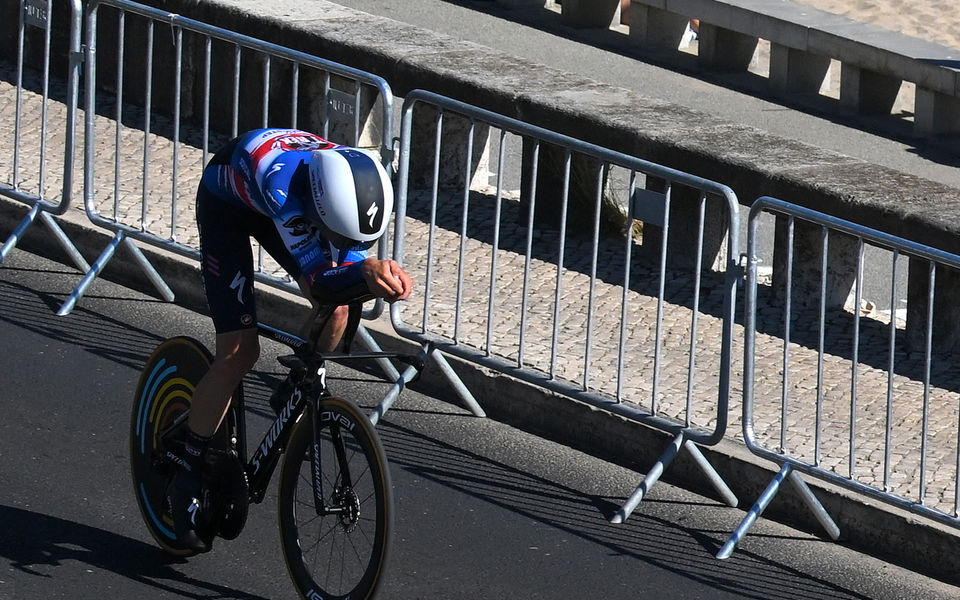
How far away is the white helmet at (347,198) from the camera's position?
200 inches

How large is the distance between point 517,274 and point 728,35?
7.17 metres

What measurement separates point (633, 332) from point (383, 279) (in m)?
3.21

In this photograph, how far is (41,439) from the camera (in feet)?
22.5

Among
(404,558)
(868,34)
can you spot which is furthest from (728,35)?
(404,558)

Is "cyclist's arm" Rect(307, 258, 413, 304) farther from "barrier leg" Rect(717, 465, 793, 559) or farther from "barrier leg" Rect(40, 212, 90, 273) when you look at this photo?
"barrier leg" Rect(40, 212, 90, 273)

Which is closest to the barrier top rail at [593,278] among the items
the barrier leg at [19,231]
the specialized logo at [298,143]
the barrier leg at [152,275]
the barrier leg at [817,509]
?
the barrier leg at [817,509]

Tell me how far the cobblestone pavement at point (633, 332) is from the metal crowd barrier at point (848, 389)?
0.04 feet

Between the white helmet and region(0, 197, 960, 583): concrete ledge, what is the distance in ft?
6.54

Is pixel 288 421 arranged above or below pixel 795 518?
above

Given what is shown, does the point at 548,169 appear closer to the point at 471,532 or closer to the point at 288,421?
the point at 471,532

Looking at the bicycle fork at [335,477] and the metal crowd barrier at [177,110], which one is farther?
the metal crowd barrier at [177,110]

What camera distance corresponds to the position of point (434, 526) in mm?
6379

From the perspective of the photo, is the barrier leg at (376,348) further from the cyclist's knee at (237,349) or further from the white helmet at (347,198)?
the white helmet at (347,198)

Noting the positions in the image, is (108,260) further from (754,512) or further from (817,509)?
(817,509)
